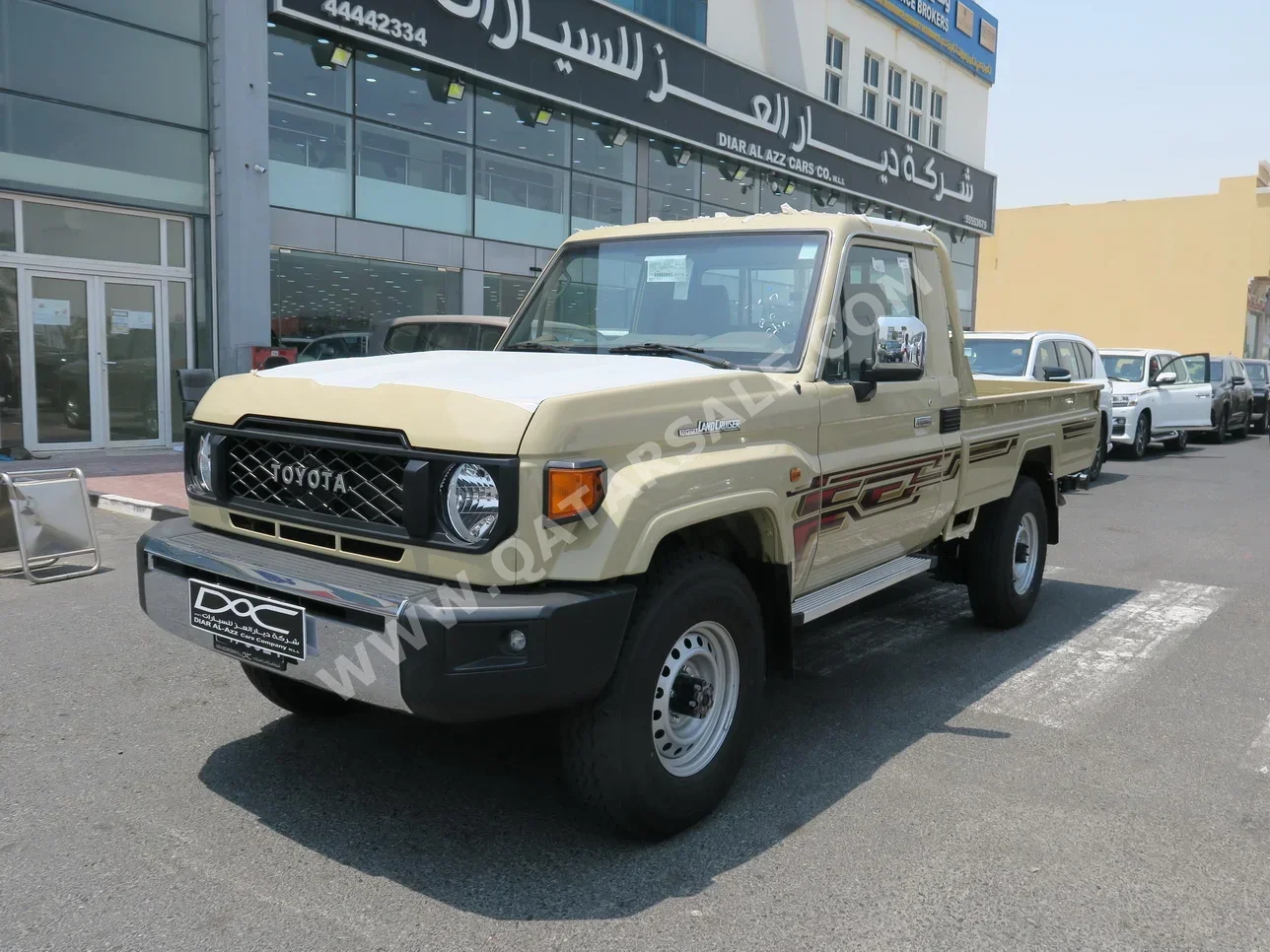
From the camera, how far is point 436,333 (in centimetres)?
1148

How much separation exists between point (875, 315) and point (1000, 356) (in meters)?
8.12

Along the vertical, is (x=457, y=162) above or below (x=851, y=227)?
above

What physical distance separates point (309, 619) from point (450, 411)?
2.45 ft

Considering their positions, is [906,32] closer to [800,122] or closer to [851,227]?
[800,122]

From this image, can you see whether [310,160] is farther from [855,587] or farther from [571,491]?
[571,491]

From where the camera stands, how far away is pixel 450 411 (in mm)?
3086

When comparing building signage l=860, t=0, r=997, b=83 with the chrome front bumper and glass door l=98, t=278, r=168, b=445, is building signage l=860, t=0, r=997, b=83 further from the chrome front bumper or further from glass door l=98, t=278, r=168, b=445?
the chrome front bumper

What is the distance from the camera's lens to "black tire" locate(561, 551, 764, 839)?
3.18 m

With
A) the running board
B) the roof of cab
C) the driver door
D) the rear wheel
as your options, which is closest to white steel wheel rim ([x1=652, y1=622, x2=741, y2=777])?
the running board

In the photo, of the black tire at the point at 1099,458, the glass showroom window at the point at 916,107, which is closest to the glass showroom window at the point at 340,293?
the black tire at the point at 1099,458

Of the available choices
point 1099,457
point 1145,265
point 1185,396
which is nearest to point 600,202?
point 1099,457

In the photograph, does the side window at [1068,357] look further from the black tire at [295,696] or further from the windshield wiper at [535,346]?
the black tire at [295,696]

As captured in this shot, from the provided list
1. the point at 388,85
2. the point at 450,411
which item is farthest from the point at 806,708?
the point at 388,85

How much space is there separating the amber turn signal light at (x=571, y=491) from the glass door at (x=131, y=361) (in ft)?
40.1
